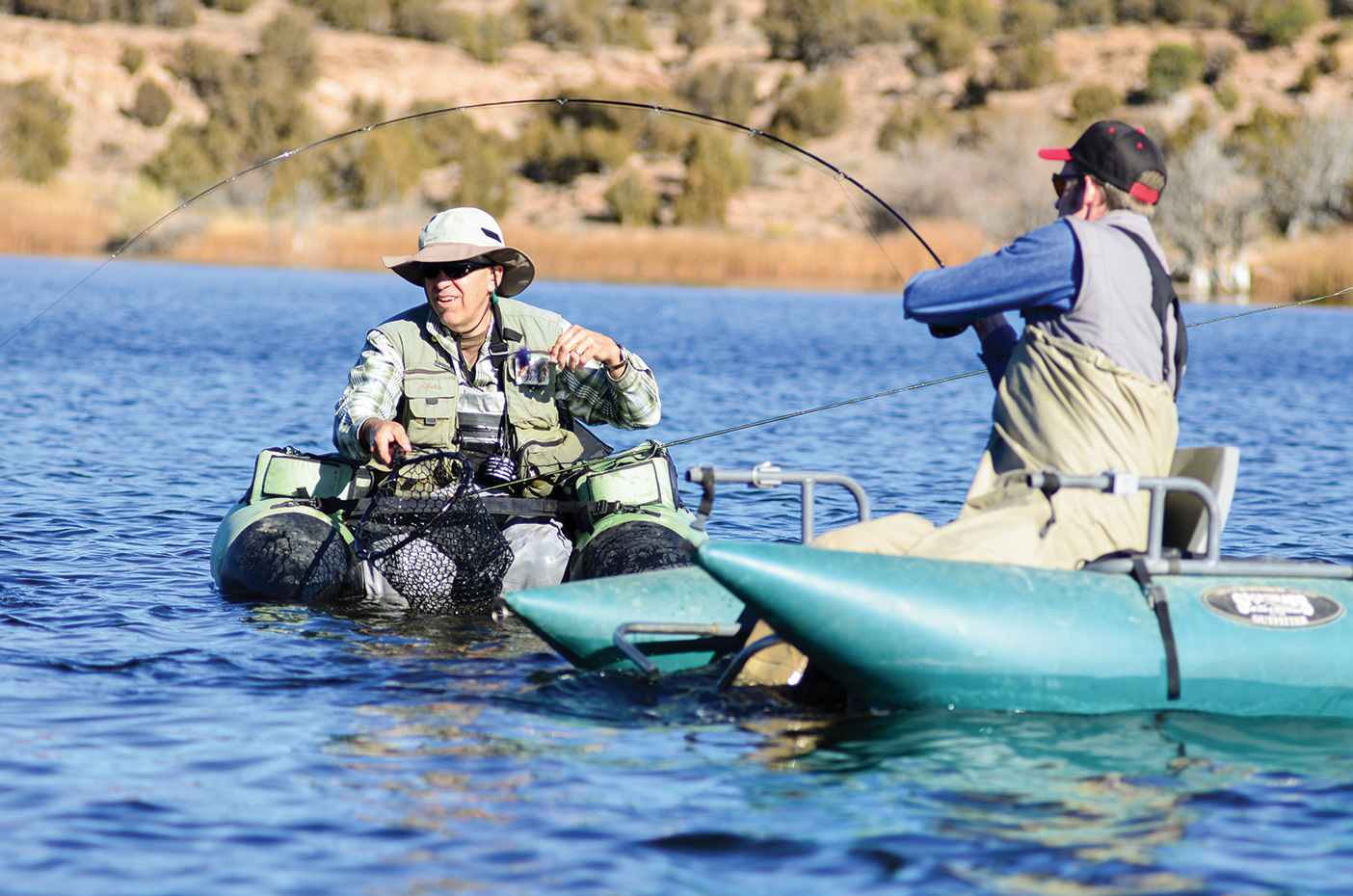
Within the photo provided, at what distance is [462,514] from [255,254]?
31.3m

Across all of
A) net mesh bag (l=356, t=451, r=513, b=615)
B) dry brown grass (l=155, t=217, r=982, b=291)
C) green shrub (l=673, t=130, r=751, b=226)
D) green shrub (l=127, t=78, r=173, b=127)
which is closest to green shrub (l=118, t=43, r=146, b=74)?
green shrub (l=127, t=78, r=173, b=127)

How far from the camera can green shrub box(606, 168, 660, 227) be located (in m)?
40.5

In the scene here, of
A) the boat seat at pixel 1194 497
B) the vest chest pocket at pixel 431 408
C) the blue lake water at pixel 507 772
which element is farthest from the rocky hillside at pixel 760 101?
the boat seat at pixel 1194 497

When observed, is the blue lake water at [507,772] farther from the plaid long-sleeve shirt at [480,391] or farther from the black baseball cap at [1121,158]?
the black baseball cap at [1121,158]

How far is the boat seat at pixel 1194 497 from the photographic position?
455cm

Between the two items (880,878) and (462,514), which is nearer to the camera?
(880,878)

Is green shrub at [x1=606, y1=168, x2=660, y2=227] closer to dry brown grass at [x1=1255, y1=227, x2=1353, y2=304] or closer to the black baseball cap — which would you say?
dry brown grass at [x1=1255, y1=227, x2=1353, y2=304]

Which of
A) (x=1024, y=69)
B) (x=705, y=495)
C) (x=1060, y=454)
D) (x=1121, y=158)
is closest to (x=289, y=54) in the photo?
(x=1024, y=69)

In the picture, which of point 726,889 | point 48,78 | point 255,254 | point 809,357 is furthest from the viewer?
point 48,78

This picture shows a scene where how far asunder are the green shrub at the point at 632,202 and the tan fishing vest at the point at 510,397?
3407 cm

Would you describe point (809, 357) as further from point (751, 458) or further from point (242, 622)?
point (242, 622)

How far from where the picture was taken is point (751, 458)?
1124cm

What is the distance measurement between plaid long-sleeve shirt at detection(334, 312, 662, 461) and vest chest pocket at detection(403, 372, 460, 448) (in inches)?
2.1

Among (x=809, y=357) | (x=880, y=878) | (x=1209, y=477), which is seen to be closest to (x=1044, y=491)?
(x=1209, y=477)
